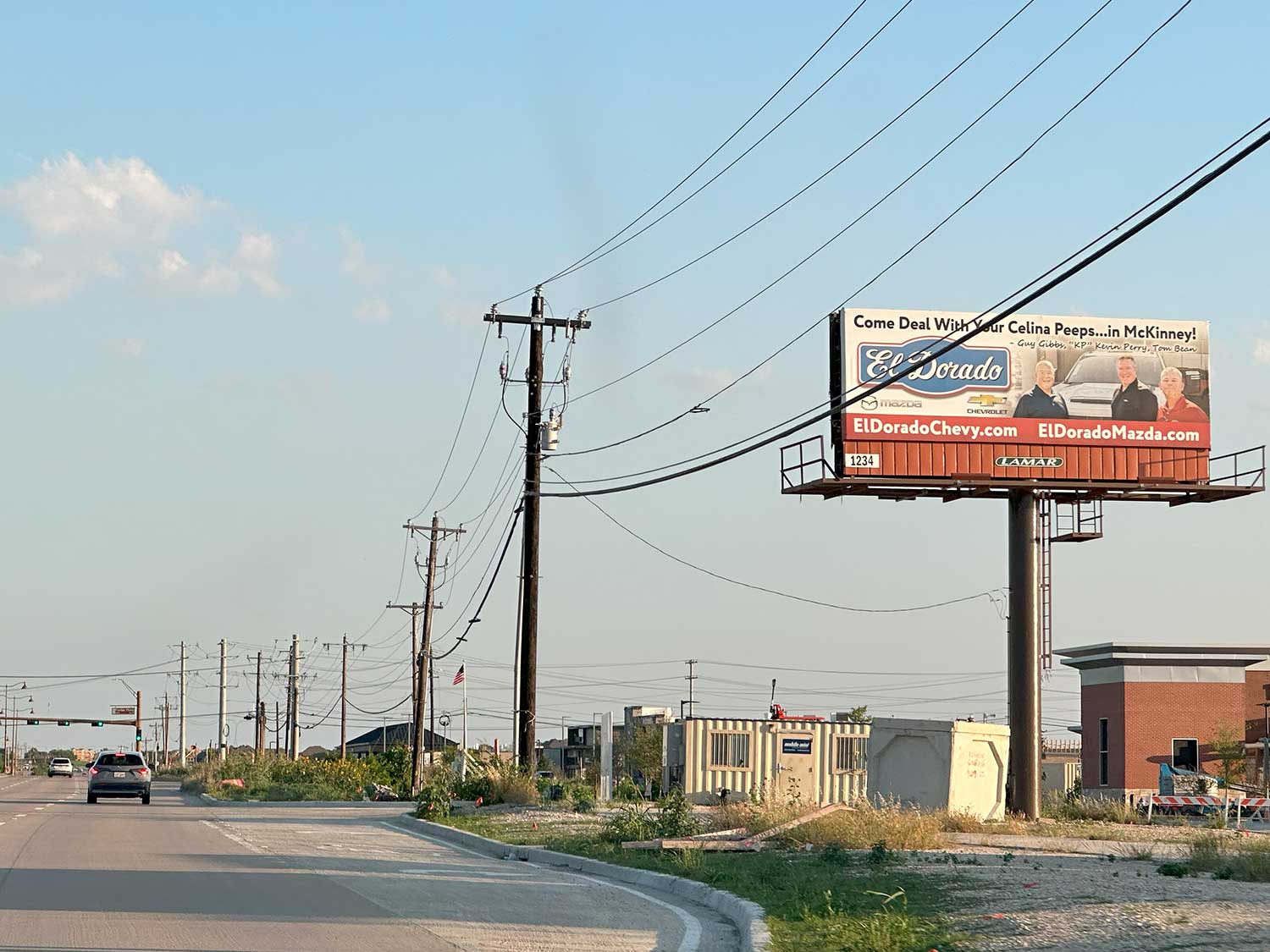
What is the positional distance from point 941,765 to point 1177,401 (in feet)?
41.3

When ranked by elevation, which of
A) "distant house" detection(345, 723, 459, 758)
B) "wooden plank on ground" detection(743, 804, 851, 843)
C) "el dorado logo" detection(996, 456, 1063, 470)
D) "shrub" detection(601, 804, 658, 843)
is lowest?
"distant house" detection(345, 723, 459, 758)

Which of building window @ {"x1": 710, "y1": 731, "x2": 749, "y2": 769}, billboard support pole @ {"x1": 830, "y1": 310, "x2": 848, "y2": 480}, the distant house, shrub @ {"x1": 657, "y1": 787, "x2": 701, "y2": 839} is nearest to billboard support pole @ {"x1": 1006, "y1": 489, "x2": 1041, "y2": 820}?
billboard support pole @ {"x1": 830, "y1": 310, "x2": 848, "y2": 480}

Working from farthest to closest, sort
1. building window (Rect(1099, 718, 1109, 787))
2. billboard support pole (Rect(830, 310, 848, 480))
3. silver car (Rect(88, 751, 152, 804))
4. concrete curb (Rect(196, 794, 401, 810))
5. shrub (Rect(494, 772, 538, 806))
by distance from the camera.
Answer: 1. building window (Rect(1099, 718, 1109, 787))
2. silver car (Rect(88, 751, 152, 804))
3. concrete curb (Rect(196, 794, 401, 810))
4. billboard support pole (Rect(830, 310, 848, 480))
5. shrub (Rect(494, 772, 538, 806))

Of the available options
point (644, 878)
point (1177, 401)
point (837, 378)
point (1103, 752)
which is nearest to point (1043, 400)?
point (1177, 401)

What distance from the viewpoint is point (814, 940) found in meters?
11.7

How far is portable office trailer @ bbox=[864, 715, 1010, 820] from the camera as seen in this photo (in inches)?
1032

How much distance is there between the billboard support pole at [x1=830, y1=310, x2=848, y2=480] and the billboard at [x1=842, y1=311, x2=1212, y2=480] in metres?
0.09

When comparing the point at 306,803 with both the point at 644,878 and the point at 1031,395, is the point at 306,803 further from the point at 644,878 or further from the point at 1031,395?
the point at 644,878

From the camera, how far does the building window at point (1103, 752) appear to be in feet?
181

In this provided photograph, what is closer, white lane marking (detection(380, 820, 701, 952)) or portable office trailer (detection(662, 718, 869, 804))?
white lane marking (detection(380, 820, 701, 952))

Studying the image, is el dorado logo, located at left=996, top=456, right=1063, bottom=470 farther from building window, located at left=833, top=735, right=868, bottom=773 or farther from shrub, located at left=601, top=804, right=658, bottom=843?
shrub, located at left=601, top=804, right=658, bottom=843

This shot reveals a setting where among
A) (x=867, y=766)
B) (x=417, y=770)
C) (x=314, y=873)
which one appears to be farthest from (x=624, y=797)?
(x=417, y=770)

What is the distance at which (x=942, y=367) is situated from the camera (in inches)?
1319

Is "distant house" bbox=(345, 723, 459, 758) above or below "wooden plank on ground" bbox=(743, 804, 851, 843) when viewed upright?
below
